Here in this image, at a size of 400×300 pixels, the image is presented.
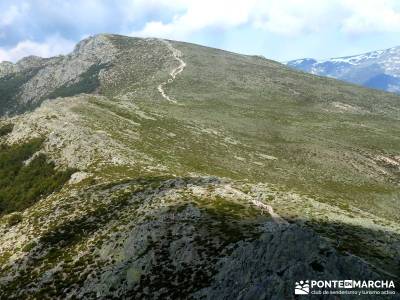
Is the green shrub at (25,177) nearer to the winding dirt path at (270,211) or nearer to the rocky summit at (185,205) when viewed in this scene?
the rocky summit at (185,205)

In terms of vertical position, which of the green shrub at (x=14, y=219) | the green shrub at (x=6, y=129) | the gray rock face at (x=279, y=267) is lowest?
the green shrub at (x=14, y=219)

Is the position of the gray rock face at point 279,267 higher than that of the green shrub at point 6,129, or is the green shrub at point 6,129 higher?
the green shrub at point 6,129

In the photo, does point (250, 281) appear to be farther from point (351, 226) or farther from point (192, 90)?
point (192, 90)

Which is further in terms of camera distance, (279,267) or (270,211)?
(270,211)

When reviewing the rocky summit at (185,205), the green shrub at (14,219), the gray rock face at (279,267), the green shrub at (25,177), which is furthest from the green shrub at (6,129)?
the gray rock face at (279,267)

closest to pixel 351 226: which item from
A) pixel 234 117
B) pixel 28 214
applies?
pixel 28 214

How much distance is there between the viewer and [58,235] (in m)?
34.5

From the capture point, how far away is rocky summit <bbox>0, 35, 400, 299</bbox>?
79.5ft

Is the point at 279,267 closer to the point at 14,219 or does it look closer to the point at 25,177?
the point at 14,219

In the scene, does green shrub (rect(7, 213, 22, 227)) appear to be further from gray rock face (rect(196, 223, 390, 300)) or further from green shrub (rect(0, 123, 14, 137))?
green shrub (rect(0, 123, 14, 137))

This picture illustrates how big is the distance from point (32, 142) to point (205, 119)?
49.0 m

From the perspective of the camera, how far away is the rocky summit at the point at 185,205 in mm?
24219

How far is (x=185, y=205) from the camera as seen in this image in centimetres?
3444

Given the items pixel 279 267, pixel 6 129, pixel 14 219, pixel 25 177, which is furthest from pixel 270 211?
pixel 6 129
